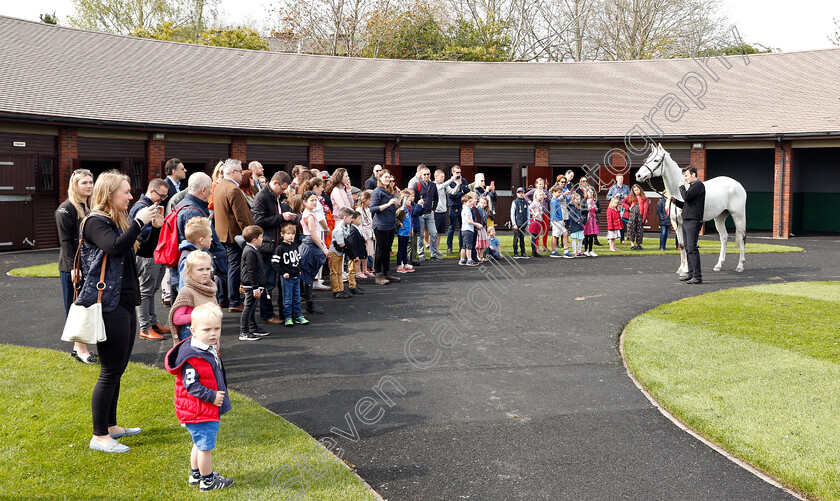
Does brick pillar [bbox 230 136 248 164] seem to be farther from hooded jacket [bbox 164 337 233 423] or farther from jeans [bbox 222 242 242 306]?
hooded jacket [bbox 164 337 233 423]

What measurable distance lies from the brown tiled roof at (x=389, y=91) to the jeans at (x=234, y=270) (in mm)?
13415

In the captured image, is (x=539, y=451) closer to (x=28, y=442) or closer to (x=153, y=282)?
(x=28, y=442)

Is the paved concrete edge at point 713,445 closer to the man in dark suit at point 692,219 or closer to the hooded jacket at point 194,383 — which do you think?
the hooded jacket at point 194,383

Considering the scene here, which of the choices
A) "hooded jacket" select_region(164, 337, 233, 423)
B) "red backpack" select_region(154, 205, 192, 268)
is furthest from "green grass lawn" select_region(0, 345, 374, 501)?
"red backpack" select_region(154, 205, 192, 268)

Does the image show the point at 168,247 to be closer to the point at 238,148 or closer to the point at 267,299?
the point at 267,299

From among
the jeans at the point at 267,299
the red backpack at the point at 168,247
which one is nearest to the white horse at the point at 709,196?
the jeans at the point at 267,299

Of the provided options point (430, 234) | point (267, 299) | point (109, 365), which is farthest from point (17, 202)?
point (109, 365)

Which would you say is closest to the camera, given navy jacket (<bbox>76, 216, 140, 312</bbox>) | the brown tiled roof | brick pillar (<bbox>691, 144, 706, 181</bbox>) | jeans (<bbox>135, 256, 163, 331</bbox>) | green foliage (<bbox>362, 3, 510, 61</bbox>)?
navy jacket (<bbox>76, 216, 140, 312</bbox>)

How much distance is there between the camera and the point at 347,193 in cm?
1294

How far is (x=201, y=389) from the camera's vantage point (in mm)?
4574

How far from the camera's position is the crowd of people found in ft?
17.0

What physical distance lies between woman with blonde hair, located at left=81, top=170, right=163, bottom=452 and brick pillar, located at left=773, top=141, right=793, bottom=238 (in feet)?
83.0

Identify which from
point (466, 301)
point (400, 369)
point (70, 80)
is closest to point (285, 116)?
point (70, 80)

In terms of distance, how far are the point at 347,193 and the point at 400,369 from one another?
587 cm
